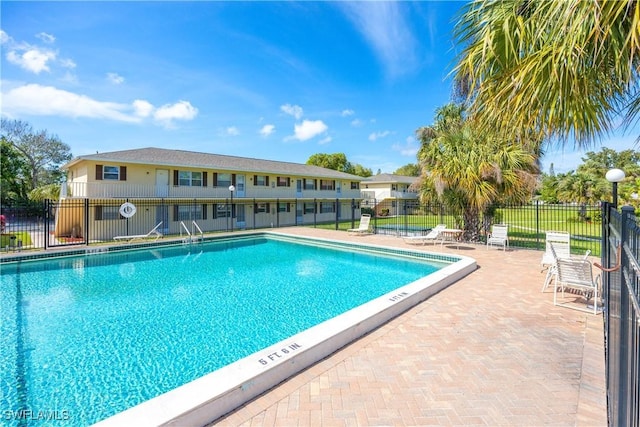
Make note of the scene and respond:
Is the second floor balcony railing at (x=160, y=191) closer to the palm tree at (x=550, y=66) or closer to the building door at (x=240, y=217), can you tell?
the building door at (x=240, y=217)

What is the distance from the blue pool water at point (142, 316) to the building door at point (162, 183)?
7423 millimetres

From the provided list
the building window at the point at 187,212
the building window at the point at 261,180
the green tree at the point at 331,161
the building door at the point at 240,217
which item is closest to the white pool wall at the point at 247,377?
the building window at the point at 187,212

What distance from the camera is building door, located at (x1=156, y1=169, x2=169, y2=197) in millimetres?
19991

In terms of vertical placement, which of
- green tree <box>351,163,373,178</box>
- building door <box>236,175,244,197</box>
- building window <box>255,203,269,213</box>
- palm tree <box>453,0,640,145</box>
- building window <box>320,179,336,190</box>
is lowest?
building window <box>255,203,269,213</box>

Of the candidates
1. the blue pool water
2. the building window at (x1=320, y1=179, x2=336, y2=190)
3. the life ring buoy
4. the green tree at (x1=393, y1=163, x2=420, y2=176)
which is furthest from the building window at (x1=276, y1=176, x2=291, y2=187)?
the green tree at (x1=393, y1=163, x2=420, y2=176)

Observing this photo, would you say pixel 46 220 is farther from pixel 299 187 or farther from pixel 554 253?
pixel 299 187

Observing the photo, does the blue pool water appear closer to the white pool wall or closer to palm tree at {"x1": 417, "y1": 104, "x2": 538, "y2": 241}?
the white pool wall

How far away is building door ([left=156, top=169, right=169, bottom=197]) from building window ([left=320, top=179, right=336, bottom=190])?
15.5m

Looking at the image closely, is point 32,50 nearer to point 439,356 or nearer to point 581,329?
point 439,356

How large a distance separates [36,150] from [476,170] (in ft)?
171

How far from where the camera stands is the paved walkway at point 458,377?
10.0 ft

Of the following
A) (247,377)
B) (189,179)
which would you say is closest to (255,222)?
(189,179)

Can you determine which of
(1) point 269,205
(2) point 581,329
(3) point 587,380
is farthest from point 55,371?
(1) point 269,205

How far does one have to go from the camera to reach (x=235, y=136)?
108 ft
